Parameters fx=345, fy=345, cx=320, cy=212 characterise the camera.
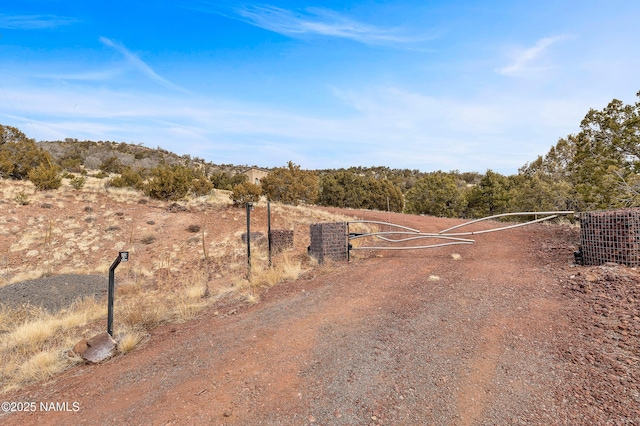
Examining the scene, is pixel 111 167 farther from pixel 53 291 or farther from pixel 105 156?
pixel 53 291

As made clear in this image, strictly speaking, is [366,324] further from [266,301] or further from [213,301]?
[213,301]

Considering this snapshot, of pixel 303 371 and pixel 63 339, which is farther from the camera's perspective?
pixel 63 339

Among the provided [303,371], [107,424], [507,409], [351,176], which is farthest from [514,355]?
[351,176]

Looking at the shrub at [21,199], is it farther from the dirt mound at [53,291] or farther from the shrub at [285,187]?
the shrub at [285,187]

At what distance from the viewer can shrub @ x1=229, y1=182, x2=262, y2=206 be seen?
19609 mm

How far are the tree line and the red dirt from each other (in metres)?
7.70

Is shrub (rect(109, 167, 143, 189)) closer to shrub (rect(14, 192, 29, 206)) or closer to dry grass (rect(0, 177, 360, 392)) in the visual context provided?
dry grass (rect(0, 177, 360, 392))

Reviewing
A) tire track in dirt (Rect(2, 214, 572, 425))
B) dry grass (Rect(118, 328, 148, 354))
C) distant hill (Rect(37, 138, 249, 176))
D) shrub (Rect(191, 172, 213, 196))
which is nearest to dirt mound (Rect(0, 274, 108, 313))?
dry grass (Rect(118, 328, 148, 354))

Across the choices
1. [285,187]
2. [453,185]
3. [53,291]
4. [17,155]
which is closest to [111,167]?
[17,155]

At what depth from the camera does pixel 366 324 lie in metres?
4.95

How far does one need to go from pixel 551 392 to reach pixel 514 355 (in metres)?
0.69

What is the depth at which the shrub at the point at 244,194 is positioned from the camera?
64.3ft

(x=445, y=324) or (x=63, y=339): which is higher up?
(x=445, y=324)

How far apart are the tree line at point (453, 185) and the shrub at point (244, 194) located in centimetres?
6
